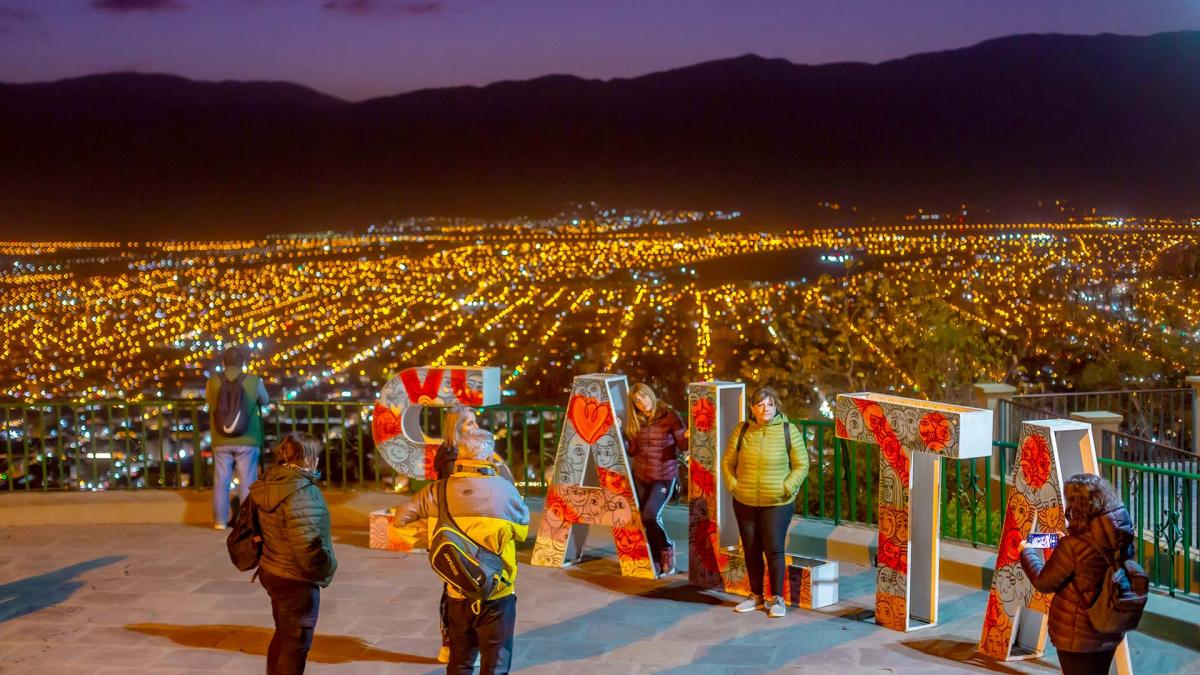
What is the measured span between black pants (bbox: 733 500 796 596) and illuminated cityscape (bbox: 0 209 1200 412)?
9.66m

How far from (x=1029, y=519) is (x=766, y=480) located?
1.61 m

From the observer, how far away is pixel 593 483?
30.8ft

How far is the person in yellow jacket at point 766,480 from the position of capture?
7.91 m

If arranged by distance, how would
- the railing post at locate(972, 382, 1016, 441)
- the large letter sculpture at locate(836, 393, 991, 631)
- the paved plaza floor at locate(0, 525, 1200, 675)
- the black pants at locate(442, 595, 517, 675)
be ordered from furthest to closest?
the railing post at locate(972, 382, 1016, 441) < the large letter sculpture at locate(836, 393, 991, 631) < the paved plaza floor at locate(0, 525, 1200, 675) < the black pants at locate(442, 595, 517, 675)

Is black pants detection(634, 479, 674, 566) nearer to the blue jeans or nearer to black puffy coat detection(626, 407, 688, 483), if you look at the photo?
black puffy coat detection(626, 407, 688, 483)

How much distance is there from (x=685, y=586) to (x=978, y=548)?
2259 mm

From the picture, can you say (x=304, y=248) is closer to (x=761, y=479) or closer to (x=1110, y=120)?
(x=1110, y=120)

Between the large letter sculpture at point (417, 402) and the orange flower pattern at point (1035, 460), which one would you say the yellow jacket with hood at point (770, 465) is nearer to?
the orange flower pattern at point (1035, 460)

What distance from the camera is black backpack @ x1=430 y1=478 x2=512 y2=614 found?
5.75m

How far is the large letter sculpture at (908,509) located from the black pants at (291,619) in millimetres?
3634

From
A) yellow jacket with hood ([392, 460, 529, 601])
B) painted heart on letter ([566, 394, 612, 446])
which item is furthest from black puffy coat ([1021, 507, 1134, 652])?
painted heart on letter ([566, 394, 612, 446])

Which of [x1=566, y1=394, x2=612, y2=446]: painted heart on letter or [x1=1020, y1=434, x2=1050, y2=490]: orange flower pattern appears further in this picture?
[x1=566, y1=394, x2=612, y2=446]: painted heart on letter

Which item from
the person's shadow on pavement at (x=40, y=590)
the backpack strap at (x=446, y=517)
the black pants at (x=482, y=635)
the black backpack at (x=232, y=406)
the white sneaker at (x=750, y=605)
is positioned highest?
the black backpack at (x=232, y=406)

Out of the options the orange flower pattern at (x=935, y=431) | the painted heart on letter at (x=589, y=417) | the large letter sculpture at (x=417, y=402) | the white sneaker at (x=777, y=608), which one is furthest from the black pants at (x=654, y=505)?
the orange flower pattern at (x=935, y=431)
